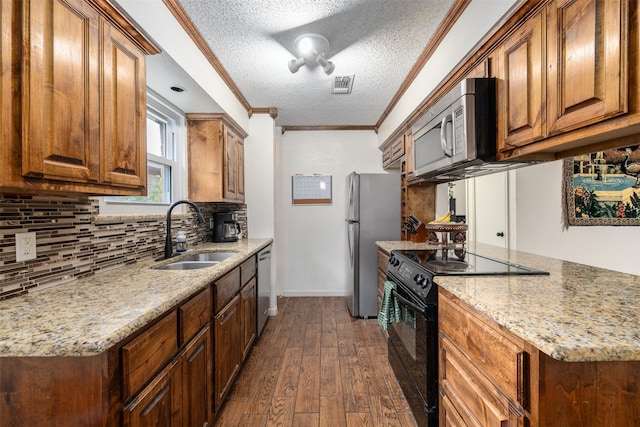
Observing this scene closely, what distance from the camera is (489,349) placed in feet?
3.17

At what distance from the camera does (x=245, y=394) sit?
196 centimetres

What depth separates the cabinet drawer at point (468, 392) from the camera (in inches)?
36.2

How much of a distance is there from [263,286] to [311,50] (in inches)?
83.8

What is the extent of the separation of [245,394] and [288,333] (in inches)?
37.4

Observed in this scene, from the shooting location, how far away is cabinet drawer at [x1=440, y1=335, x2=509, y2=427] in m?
0.92

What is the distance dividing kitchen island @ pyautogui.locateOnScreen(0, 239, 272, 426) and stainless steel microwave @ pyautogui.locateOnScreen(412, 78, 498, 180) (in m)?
1.54

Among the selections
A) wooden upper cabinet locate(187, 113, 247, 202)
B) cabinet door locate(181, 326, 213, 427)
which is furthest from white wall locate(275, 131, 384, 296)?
cabinet door locate(181, 326, 213, 427)

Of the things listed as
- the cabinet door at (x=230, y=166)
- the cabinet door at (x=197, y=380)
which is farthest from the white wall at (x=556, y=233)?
the cabinet door at (x=197, y=380)

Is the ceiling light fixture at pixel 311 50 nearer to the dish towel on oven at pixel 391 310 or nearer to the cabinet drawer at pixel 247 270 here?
the cabinet drawer at pixel 247 270

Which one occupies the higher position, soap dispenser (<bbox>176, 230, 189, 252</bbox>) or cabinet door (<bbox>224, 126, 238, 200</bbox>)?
cabinet door (<bbox>224, 126, 238, 200</bbox>)

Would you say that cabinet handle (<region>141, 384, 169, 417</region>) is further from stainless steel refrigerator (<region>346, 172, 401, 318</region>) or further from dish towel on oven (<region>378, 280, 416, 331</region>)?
stainless steel refrigerator (<region>346, 172, 401, 318</region>)

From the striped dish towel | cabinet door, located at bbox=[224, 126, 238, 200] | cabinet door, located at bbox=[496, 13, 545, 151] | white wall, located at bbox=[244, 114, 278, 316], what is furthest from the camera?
white wall, located at bbox=[244, 114, 278, 316]

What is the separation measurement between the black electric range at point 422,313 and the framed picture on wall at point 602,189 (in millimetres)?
1282

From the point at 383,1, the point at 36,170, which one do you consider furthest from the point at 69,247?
the point at 383,1
